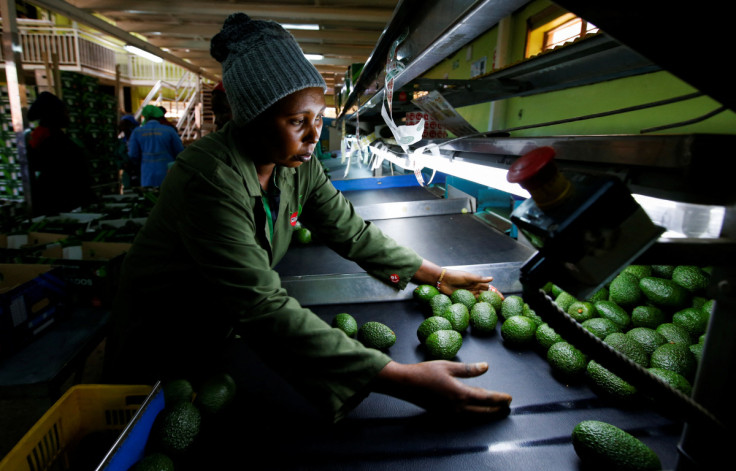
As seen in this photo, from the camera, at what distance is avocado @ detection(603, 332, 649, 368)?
60.6 inches

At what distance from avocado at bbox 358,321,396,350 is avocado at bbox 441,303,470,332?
31cm

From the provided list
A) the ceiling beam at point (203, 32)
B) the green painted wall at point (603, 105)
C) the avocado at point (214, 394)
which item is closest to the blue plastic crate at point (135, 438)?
the avocado at point (214, 394)

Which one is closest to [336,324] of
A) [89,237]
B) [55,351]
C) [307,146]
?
[307,146]

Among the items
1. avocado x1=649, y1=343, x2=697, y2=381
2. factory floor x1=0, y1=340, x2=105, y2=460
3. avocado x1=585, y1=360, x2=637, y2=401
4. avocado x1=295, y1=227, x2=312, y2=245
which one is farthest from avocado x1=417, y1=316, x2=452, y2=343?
factory floor x1=0, y1=340, x2=105, y2=460

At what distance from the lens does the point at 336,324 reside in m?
1.96

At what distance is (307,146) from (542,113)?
4.18 m

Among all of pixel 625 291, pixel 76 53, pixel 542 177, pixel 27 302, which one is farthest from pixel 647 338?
pixel 76 53

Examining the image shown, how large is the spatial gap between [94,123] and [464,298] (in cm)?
1133

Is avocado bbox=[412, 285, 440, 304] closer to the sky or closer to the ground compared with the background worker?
closer to the ground

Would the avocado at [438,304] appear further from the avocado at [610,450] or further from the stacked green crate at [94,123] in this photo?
the stacked green crate at [94,123]

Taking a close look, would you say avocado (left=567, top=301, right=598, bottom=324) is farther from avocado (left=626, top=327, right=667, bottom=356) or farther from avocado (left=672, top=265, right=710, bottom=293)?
avocado (left=672, top=265, right=710, bottom=293)

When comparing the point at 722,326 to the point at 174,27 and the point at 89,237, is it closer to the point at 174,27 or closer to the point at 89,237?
the point at 89,237

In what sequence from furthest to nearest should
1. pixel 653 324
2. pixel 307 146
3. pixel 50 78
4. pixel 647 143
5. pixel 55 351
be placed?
pixel 50 78, pixel 55 351, pixel 653 324, pixel 307 146, pixel 647 143

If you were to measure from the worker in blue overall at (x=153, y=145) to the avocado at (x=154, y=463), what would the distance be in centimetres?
745
